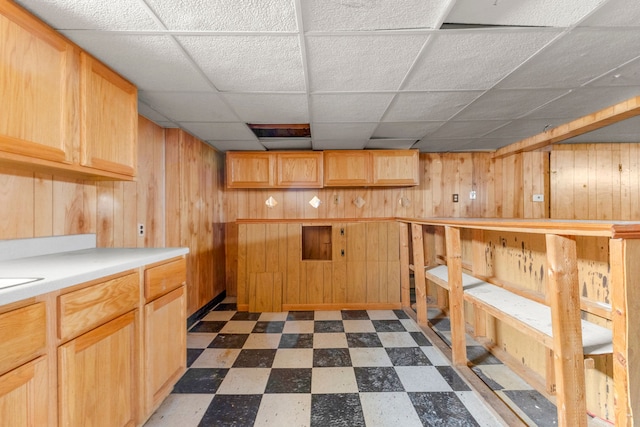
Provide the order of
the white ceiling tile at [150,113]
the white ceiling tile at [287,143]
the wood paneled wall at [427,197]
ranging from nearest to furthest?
1. the white ceiling tile at [150,113]
2. the white ceiling tile at [287,143]
3. the wood paneled wall at [427,197]

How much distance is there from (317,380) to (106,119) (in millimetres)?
2156

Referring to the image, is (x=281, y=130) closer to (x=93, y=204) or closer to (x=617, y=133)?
(x=93, y=204)

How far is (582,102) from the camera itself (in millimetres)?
2264

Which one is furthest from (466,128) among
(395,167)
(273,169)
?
(273,169)

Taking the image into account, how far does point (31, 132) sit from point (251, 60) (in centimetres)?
109

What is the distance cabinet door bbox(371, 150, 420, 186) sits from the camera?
375 cm

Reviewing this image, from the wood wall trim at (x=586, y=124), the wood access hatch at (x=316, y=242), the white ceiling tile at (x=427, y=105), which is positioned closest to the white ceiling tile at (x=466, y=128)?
the white ceiling tile at (x=427, y=105)

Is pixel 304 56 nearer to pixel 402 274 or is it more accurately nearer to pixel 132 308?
pixel 132 308

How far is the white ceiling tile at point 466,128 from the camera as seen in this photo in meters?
2.78

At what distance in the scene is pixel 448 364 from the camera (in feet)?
6.97

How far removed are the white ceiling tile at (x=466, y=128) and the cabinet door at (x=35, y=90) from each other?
2912 millimetres

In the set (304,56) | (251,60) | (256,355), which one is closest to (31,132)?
(251,60)

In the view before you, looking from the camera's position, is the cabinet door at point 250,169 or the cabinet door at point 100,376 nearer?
the cabinet door at point 100,376

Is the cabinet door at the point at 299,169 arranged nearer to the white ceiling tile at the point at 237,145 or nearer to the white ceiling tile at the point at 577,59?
the white ceiling tile at the point at 237,145
